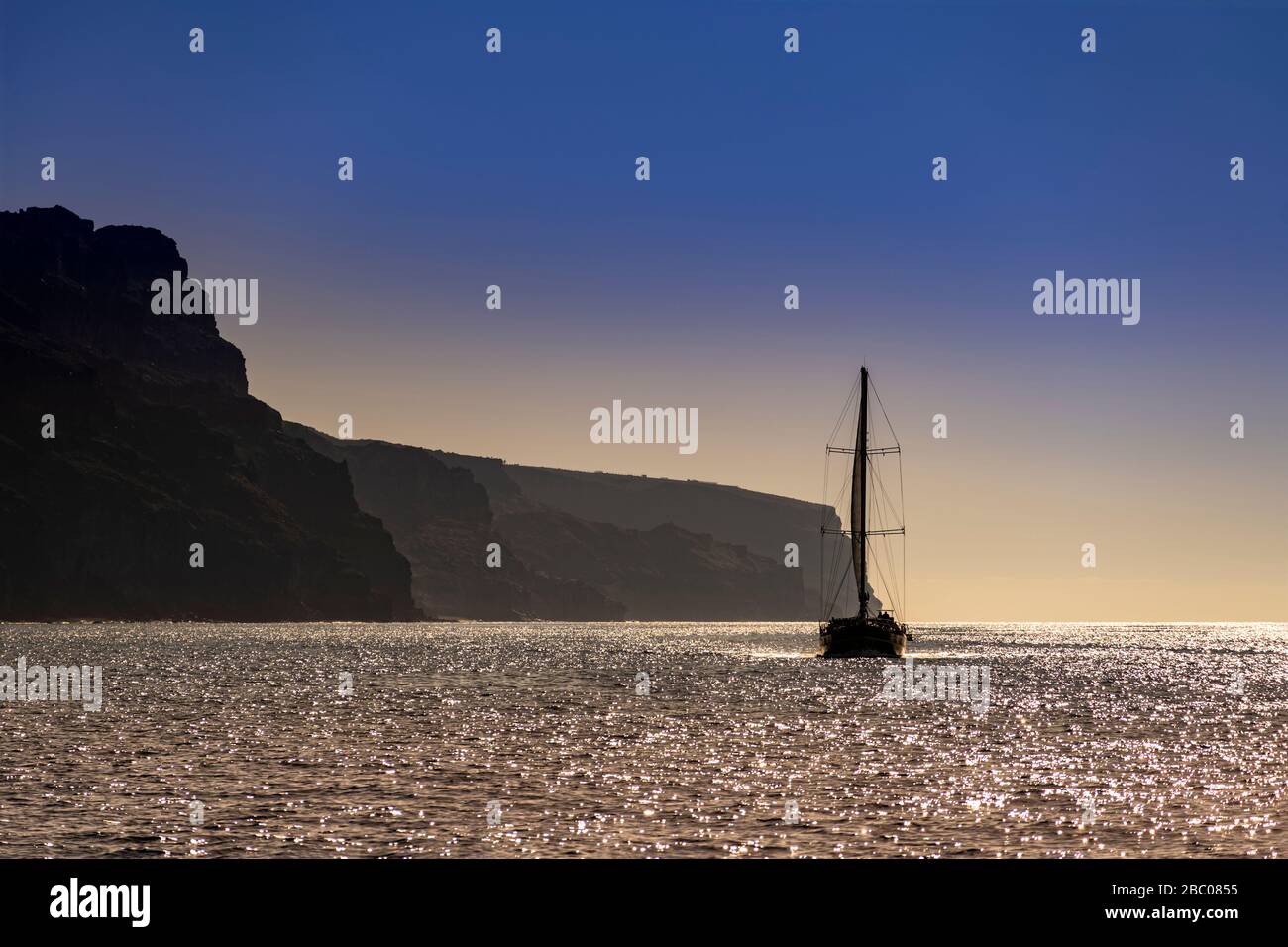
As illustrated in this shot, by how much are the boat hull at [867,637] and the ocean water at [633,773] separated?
134ft

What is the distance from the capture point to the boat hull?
467 feet

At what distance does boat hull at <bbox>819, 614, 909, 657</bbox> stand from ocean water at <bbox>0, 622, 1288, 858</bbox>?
4081 centimetres

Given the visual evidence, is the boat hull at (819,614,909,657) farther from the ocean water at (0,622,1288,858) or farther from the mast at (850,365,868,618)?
the ocean water at (0,622,1288,858)

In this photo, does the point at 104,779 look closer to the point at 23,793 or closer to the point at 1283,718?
the point at 23,793

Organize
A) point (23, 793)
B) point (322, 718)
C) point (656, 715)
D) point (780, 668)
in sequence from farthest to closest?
1. point (780, 668)
2. point (656, 715)
3. point (322, 718)
4. point (23, 793)

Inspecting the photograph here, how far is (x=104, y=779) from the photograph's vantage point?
43.3 meters

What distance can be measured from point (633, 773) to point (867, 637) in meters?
100

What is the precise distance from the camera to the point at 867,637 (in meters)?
144

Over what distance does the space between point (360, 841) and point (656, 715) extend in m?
44.1

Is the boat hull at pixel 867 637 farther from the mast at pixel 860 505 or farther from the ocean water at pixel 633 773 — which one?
the ocean water at pixel 633 773

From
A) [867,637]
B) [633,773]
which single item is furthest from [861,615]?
[633,773]

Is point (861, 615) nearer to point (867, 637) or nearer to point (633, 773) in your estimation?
point (867, 637)
